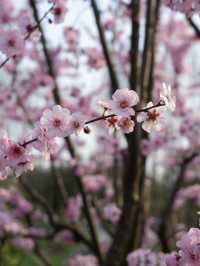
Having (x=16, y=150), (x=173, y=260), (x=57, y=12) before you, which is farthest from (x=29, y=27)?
(x=173, y=260)

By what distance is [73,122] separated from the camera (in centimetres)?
185

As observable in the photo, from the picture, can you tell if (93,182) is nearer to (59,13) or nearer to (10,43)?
(59,13)

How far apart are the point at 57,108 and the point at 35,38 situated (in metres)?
0.73

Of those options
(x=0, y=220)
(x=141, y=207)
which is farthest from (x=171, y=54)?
(x=141, y=207)

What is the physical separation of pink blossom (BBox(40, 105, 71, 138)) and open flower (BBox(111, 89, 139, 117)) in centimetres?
18

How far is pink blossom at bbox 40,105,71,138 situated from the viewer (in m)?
1.84

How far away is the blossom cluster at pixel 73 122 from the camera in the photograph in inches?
70.0

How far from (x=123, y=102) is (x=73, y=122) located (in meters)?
0.19

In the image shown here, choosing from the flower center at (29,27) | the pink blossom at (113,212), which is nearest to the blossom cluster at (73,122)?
the flower center at (29,27)

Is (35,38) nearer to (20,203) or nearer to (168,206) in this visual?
(168,206)

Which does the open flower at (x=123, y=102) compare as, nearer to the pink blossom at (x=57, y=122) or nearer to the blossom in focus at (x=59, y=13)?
the pink blossom at (x=57, y=122)

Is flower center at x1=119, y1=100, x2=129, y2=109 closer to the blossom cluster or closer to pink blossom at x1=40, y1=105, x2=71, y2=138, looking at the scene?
the blossom cluster

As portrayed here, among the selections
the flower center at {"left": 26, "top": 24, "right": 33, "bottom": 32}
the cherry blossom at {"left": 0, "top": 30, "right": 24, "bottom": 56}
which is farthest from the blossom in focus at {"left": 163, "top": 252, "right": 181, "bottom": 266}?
the flower center at {"left": 26, "top": 24, "right": 33, "bottom": 32}

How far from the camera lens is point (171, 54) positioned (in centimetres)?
894
